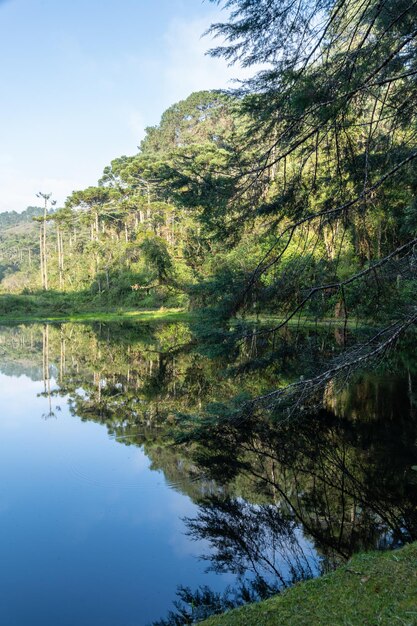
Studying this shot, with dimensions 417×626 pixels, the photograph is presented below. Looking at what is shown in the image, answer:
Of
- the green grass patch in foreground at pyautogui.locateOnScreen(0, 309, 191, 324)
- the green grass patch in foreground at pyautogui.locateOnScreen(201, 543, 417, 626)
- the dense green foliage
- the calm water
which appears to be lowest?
the calm water

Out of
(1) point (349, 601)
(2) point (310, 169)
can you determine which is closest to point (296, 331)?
(2) point (310, 169)

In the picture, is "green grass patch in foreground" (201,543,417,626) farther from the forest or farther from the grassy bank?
the grassy bank

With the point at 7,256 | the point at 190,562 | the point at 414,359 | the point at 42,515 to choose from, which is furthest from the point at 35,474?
the point at 7,256

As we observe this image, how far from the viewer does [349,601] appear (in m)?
2.44

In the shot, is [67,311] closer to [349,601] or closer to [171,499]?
[171,499]

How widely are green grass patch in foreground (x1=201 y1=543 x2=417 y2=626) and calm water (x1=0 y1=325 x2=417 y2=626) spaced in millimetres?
1195

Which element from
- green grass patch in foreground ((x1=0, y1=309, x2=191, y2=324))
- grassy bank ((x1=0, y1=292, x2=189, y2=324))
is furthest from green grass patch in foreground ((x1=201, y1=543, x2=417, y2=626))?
grassy bank ((x1=0, y1=292, x2=189, y2=324))

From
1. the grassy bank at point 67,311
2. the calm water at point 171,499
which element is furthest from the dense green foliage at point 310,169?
the grassy bank at point 67,311

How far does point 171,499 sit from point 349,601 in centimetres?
344

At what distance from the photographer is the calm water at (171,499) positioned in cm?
396

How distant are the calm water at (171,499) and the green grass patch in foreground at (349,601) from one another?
1195 millimetres

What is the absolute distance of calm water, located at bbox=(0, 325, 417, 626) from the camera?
3959mm

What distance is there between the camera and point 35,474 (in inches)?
255

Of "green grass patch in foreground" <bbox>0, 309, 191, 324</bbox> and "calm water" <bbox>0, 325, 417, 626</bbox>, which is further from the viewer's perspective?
"green grass patch in foreground" <bbox>0, 309, 191, 324</bbox>
